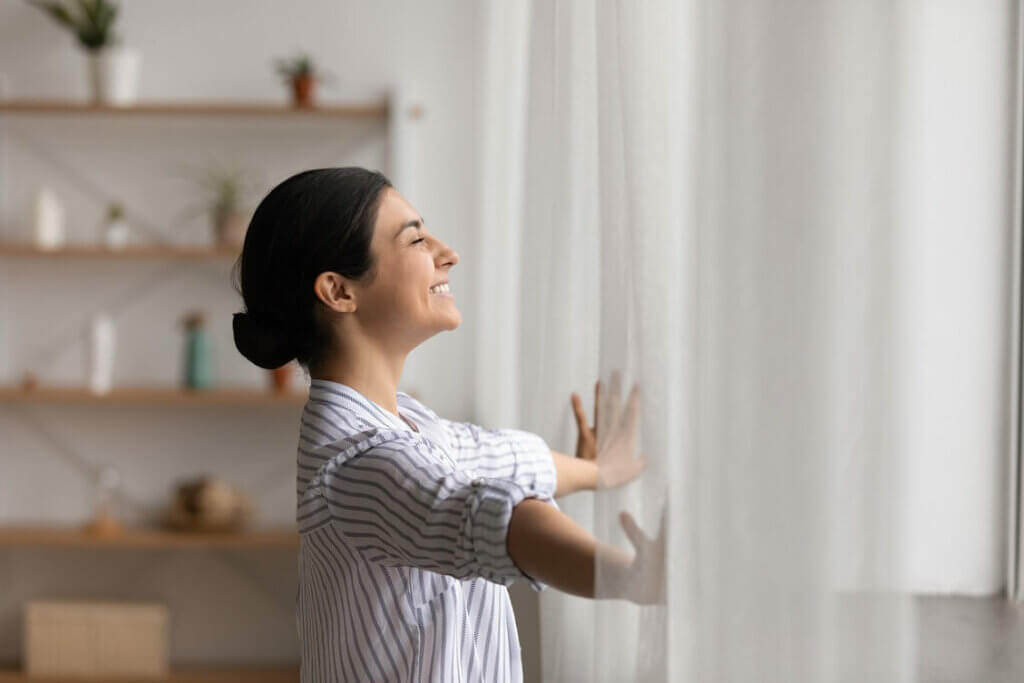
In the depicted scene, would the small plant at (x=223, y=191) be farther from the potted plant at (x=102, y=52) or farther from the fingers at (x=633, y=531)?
the fingers at (x=633, y=531)

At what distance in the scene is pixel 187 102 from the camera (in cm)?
334

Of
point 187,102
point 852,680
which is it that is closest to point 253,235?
point 852,680

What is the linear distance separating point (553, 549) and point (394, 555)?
0.19m

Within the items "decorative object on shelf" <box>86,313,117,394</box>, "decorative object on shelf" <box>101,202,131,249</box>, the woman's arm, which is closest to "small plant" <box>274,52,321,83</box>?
"decorative object on shelf" <box>101,202,131,249</box>

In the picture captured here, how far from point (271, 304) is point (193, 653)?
8.58 feet

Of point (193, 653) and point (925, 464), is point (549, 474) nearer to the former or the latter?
point (925, 464)

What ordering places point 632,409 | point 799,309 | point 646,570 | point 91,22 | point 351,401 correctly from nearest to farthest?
point 799,309, point 646,570, point 632,409, point 351,401, point 91,22

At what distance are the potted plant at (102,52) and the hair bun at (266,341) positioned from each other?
2.31 meters

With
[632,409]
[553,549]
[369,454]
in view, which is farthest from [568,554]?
[369,454]

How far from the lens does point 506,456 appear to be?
127cm

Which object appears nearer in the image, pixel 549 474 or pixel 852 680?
pixel 852 680

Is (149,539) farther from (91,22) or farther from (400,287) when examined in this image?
(400,287)

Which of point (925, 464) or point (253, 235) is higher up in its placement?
point (253, 235)

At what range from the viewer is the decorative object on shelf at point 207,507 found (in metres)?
3.21
